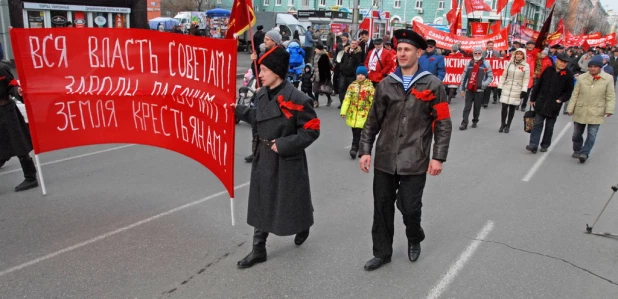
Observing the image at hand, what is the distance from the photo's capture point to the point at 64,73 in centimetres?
505

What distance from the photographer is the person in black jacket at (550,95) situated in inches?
331

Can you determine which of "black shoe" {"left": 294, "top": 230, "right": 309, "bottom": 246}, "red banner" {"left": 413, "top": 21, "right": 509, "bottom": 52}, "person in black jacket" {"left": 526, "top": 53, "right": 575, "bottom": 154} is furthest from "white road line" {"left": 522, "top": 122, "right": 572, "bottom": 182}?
"red banner" {"left": 413, "top": 21, "right": 509, "bottom": 52}

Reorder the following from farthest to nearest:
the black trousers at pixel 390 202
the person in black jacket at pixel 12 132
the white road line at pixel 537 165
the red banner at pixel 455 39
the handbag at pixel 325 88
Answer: the red banner at pixel 455 39 < the handbag at pixel 325 88 < the white road line at pixel 537 165 < the person in black jacket at pixel 12 132 < the black trousers at pixel 390 202

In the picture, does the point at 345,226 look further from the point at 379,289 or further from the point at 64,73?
the point at 64,73

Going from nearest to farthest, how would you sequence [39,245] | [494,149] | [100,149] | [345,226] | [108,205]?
[39,245], [345,226], [108,205], [100,149], [494,149]

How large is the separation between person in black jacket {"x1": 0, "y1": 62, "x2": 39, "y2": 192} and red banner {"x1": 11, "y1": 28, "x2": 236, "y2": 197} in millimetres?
889

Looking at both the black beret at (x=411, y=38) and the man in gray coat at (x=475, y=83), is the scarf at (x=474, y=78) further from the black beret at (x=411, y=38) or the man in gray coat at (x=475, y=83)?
the black beret at (x=411, y=38)

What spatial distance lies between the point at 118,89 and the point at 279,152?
2.26 m

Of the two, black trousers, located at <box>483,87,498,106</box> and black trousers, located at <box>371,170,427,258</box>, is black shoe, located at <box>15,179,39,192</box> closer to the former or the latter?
black trousers, located at <box>371,170,427,258</box>

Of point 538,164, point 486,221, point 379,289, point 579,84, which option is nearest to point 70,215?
point 379,289

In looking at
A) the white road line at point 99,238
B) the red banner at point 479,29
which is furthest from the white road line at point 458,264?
the red banner at point 479,29

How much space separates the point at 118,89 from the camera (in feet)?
16.6

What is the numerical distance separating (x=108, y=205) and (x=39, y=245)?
3.55 ft

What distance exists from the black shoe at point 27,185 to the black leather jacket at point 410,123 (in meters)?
4.32
